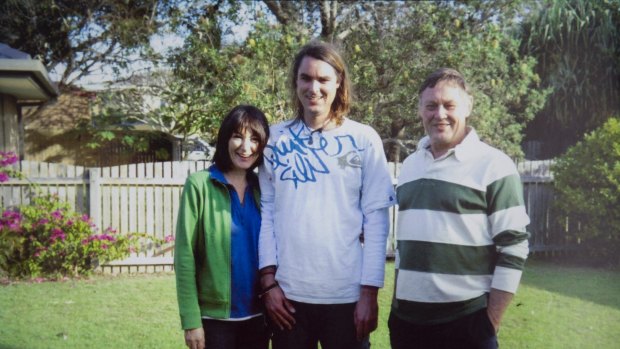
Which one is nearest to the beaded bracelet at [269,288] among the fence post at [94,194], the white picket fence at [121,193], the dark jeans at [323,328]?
the dark jeans at [323,328]

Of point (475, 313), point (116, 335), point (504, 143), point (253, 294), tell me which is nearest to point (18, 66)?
point (116, 335)

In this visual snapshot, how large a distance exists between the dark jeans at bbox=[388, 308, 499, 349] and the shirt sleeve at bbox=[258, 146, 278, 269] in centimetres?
66

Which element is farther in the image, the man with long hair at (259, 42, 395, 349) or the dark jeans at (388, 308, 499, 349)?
the man with long hair at (259, 42, 395, 349)

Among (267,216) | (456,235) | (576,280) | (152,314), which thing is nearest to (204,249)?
(267,216)

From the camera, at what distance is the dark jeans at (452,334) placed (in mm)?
2189

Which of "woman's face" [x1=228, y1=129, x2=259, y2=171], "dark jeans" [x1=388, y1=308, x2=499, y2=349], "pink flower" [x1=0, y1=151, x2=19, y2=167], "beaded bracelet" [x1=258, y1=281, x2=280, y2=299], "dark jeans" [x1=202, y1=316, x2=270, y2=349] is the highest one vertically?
"woman's face" [x1=228, y1=129, x2=259, y2=171]

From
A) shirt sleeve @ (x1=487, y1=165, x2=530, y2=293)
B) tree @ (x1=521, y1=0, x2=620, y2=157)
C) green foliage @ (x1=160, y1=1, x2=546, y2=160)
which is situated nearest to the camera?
shirt sleeve @ (x1=487, y1=165, x2=530, y2=293)

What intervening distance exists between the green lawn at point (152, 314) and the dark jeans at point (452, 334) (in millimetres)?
2278

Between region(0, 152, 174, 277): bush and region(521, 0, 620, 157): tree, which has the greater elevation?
region(521, 0, 620, 157): tree

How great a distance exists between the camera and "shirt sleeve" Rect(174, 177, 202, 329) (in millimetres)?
2400

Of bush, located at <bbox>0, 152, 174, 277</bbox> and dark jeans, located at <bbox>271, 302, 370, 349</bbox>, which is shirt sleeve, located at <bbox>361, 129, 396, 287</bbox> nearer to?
dark jeans, located at <bbox>271, 302, 370, 349</bbox>

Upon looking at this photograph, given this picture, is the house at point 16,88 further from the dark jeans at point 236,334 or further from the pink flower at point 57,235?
the dark jeans at point 236,334

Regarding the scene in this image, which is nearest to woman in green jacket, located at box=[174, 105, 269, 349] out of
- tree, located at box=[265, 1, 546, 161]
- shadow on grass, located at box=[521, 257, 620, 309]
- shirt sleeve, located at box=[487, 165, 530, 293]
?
shirt sleeve, located at box=[487, 165, 530, 293]

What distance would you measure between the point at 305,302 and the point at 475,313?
0.72 meters
